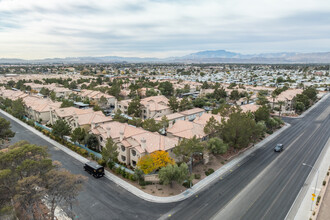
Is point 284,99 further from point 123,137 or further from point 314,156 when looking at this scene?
point 123,137

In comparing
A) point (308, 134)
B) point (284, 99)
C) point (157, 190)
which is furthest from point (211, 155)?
point (284, 99)

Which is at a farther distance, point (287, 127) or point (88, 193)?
point (287, 127)

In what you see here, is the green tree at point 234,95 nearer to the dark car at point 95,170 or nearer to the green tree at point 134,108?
the green tree at point 134,108

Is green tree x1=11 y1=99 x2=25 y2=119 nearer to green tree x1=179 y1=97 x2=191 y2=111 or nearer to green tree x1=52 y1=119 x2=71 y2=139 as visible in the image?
green tree x1=52 y1=119 x2=71 y2=139

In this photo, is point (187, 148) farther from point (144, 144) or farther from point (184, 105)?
point (184, 105)

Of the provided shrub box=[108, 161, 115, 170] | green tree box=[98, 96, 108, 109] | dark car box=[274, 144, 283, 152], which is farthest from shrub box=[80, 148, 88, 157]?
dark car box=[274, 144, 283, 152]

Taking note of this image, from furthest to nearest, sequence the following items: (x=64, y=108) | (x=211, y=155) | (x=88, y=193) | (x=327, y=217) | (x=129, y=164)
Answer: (x=64, y=108) < (x=211, y=155) < (x=129, y=164) < (x=88, y=193) < (x=327, y=217)

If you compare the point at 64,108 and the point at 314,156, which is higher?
the point at 64,108

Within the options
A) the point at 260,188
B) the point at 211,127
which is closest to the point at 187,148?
the point at 211,127
